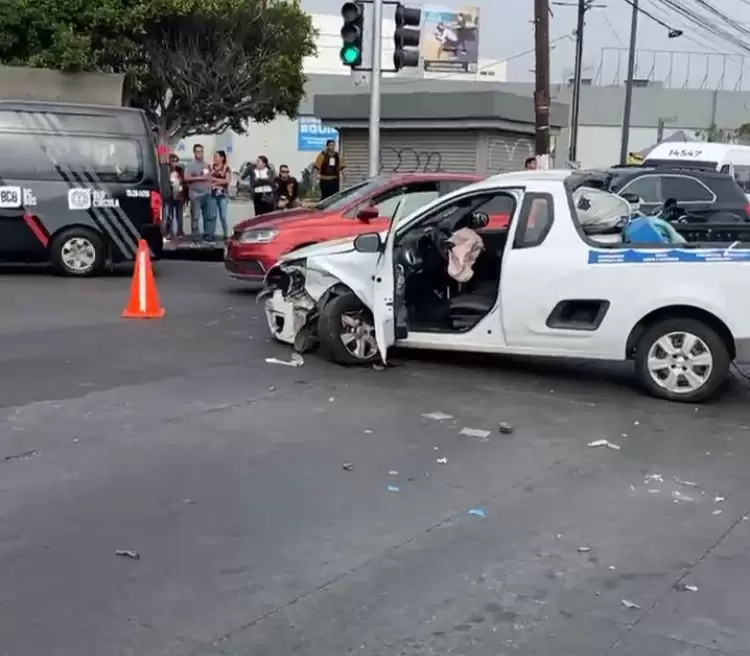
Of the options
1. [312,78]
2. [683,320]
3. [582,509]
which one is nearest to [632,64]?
[312,78]

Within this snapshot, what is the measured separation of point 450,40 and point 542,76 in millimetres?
54807

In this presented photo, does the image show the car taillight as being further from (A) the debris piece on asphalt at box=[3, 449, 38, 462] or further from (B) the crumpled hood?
(A) the debris piece on asphalt at box=[3, 449, 38, 462]

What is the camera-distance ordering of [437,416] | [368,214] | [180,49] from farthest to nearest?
[180,49], [368,214], [437,416]

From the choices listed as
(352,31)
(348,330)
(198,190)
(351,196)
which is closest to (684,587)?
(348,330)

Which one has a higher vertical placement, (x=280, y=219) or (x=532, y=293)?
(x=280, y=219)

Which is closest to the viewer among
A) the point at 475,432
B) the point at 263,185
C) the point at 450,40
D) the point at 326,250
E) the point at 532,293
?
the point at 475,432

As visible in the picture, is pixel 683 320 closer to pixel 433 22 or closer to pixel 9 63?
pixel 9 63

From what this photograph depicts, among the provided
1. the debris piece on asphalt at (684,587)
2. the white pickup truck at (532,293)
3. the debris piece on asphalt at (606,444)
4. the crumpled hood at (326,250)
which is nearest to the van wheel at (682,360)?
the white pickup truck at (532,293)

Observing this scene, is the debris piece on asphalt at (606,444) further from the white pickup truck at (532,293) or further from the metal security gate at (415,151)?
the metal security gate at (415,151)

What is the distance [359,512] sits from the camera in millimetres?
5680

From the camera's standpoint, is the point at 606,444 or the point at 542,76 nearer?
the point at 606,444

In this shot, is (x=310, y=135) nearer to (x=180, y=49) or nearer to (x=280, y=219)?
(x=180, y=49)

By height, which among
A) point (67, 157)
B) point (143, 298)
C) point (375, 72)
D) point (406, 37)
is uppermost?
point (406, 37)

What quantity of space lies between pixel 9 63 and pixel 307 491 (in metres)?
18.1
